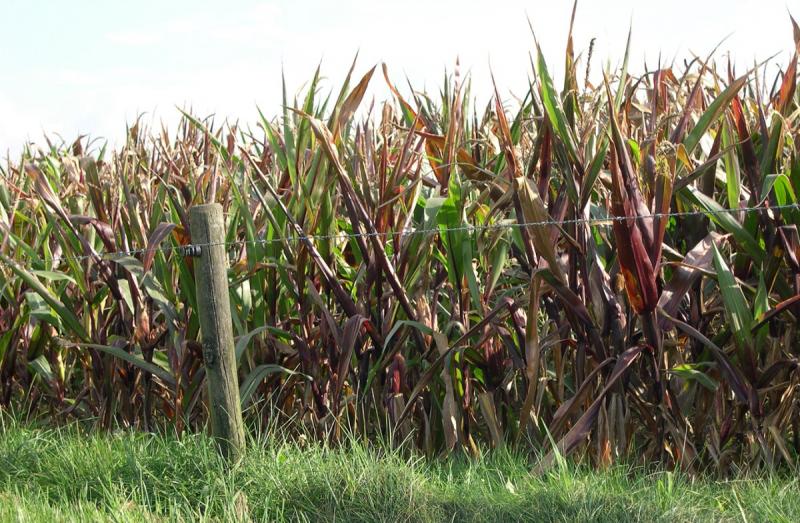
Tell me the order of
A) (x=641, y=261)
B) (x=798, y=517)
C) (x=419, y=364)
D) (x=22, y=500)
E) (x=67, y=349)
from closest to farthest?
(x=798, y=517), (x=641, y=261), (x=22, y=500), (x=419, y=364), (x=67, y=349)

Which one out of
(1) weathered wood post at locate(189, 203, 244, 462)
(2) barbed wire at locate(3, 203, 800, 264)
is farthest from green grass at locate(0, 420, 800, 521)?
(2) barbed wire at locate(3, 203, 800, 264)

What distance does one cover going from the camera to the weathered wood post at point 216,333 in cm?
296

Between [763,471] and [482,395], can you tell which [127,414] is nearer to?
[482,395]

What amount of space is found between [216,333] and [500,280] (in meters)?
1.03

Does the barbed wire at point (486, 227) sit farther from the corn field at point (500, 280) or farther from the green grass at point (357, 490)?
the green grass at point (357, 490)

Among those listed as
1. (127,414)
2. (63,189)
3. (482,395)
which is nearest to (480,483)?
(482,395)

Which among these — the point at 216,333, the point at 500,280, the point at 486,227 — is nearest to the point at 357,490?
the point at 216,333

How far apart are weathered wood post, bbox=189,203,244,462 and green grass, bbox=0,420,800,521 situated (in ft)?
0.27

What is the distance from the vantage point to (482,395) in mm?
3021

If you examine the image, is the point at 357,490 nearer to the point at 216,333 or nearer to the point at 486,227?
the point at 216,333

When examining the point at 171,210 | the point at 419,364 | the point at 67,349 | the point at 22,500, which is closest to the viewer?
the point at 22,500

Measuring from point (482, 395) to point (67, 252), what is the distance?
179 cm

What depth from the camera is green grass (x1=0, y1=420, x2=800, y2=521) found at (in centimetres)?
246

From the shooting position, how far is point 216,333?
2.96m
